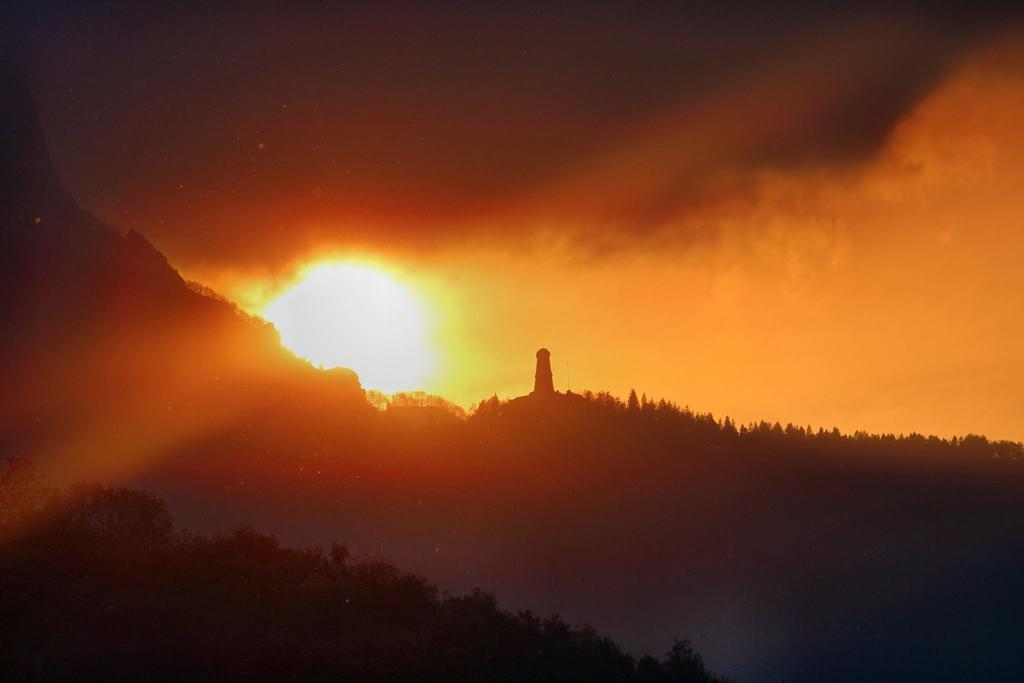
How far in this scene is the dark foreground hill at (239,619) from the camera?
23891 mm

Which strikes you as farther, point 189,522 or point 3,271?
point 3,271

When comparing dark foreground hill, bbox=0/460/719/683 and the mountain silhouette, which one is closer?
dark foreground hill, bbox=0/460/719/683

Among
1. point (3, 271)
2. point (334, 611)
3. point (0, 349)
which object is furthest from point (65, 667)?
point (3, 271)

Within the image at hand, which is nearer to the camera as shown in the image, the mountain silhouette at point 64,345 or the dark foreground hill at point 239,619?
the dark foreground hill at point 239,619

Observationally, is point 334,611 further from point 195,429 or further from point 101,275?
point 101,275

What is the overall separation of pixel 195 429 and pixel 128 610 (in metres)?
167

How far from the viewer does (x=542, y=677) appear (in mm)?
25578

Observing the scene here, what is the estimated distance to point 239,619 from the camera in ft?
90.6

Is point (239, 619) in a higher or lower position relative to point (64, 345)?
lower

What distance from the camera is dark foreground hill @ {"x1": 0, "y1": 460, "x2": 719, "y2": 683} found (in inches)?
941

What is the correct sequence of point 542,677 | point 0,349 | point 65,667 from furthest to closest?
point 0,349 → point 542,677 → point 65,667

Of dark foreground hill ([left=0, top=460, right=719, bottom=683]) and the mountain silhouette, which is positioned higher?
the mountain silhouette

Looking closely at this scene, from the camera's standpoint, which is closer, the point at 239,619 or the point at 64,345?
the point at 239,619

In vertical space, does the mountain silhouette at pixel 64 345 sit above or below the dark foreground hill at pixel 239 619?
above
